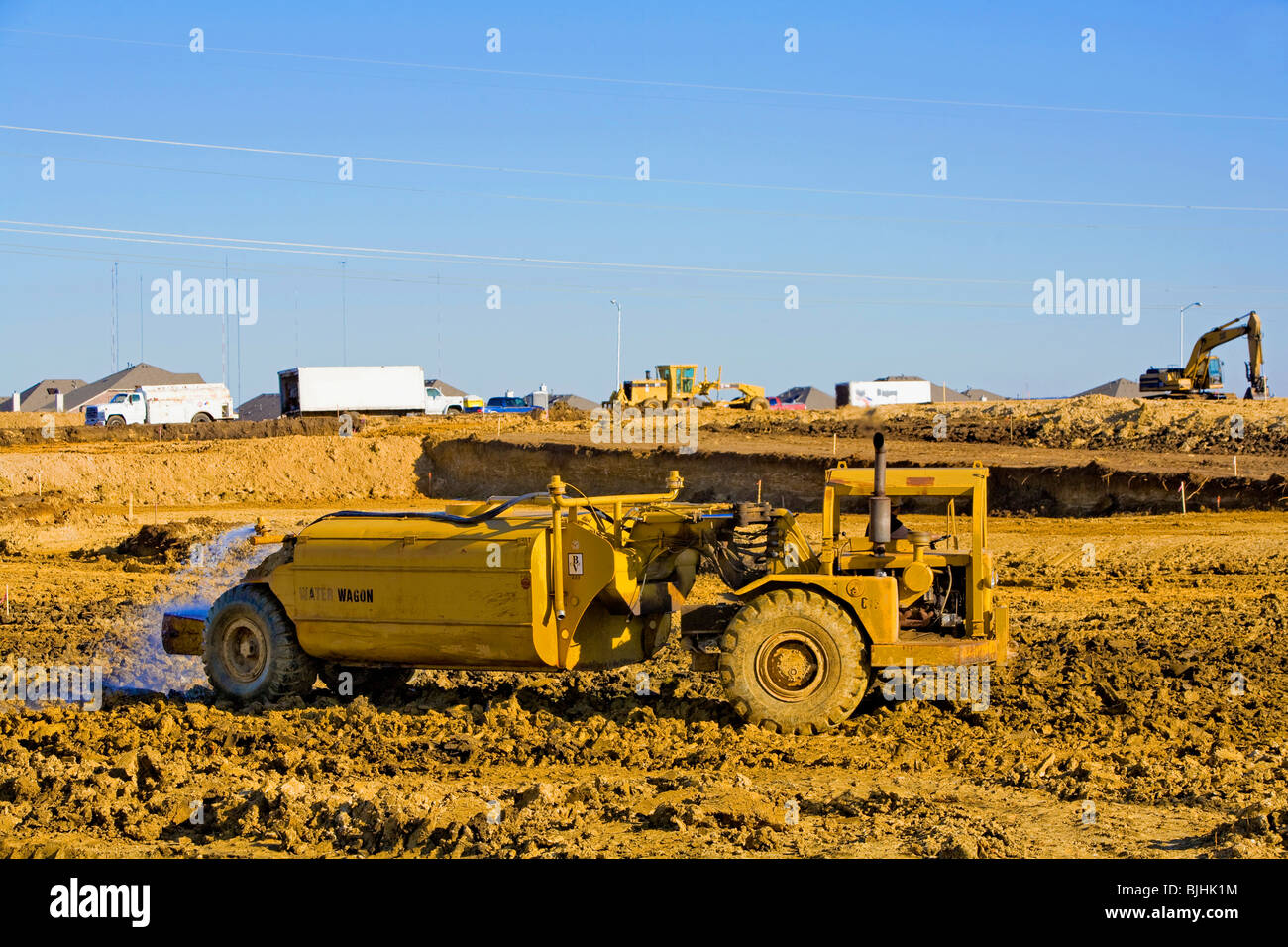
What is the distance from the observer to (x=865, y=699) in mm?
10867

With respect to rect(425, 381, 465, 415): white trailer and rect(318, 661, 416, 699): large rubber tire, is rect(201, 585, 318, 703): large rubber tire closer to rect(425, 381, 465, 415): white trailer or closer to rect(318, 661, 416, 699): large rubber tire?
rect(318, 661, 416, 699): large rubber tire

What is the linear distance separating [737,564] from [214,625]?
4910 millimetres

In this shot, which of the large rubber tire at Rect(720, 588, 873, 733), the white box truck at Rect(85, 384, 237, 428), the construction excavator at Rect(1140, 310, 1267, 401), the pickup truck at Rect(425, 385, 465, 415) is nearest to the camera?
the large rubber tire at Rect(720, 588, 873, 733)

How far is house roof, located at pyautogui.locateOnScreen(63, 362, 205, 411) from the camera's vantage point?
237ft

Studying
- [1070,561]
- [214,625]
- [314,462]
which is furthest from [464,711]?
[314,462]

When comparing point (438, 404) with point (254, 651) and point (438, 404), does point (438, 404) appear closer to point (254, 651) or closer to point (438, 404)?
point (438, 404)

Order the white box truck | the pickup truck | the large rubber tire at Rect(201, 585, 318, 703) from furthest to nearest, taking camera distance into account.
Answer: the pickup truck
the white box truck
the large rubber tire at Rect(201, 585, 318, 703)

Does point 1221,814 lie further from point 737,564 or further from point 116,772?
point 116,772

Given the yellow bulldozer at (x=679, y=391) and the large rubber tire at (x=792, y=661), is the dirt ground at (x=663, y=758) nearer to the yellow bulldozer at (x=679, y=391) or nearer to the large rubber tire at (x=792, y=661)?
the large rubber tire at (x=792, y=661)

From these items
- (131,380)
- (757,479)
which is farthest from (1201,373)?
(131,380)

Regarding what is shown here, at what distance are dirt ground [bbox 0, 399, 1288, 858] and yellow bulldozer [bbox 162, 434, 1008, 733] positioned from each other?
46 cm

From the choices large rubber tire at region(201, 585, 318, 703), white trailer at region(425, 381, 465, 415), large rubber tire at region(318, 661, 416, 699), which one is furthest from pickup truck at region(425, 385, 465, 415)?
large rubber tire at region(201, 585, 318, 703)

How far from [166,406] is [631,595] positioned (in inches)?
1800

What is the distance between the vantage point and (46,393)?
78.3m
